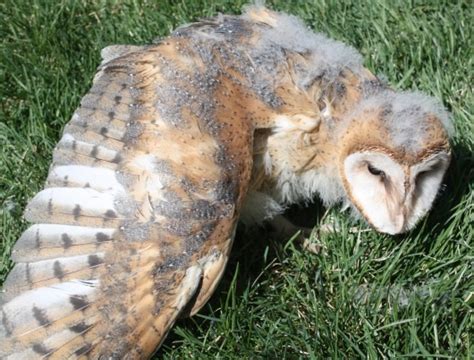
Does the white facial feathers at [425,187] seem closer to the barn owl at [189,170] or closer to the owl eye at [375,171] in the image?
the barn owl at [189,170]

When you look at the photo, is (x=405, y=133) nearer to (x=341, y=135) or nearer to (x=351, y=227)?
(x=341, y=135)

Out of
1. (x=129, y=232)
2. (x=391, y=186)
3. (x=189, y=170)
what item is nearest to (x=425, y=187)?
(x=391, y=186)

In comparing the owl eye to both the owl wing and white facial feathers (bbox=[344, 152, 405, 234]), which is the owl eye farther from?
the owl wing

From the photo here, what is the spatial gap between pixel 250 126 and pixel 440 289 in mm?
984

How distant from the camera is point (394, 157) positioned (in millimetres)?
3266

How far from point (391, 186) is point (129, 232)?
3.24 ft

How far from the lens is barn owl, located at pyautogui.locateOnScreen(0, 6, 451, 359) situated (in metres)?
3.09

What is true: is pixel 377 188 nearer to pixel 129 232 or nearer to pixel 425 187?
pixel 425 187

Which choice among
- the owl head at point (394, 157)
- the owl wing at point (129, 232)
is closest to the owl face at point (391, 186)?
the owl head at point (394, 157)

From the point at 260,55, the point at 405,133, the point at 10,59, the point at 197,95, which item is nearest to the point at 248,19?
the point at 260,55

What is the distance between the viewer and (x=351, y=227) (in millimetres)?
3871

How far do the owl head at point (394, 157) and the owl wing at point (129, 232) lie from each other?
44 centimetres

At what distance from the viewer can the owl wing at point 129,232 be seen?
3.07 metres

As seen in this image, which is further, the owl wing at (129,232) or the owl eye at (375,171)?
the owl eye at (375,171)
